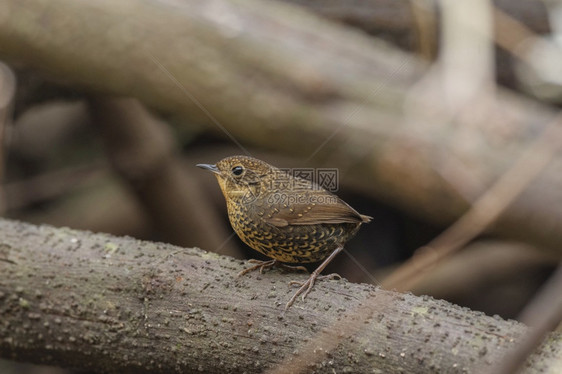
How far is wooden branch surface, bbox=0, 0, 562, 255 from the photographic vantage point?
3.81 meters

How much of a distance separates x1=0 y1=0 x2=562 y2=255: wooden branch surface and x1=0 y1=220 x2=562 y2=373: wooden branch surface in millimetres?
1311

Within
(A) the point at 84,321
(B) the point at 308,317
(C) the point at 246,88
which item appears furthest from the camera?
(C) the point at 246,88

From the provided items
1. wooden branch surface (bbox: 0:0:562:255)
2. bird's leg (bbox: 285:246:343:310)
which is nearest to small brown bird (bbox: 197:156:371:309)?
bird's leg (bbox: 285:246:343:310)

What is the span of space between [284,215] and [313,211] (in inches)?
4.3

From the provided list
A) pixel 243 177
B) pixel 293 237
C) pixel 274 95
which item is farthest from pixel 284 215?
pixel 274 95

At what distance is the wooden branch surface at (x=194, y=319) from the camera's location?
6.71ft

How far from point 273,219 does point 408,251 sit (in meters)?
3.25

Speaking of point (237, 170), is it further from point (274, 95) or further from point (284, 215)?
point (274, 95)

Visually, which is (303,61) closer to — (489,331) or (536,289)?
(489,331)

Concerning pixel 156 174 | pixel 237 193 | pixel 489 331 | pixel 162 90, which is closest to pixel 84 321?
pixel 237 193

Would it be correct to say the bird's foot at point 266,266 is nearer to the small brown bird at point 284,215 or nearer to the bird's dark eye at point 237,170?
the small brown bird at point 284,215

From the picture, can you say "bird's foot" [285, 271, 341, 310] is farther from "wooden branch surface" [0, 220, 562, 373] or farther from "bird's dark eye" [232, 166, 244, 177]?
"bird's dark eye" [232, 166, 244, 177]

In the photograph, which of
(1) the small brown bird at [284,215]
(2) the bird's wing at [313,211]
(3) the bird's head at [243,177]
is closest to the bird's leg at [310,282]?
(1) the small brown bird at [284,215]

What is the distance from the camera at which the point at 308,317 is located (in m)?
2.25
